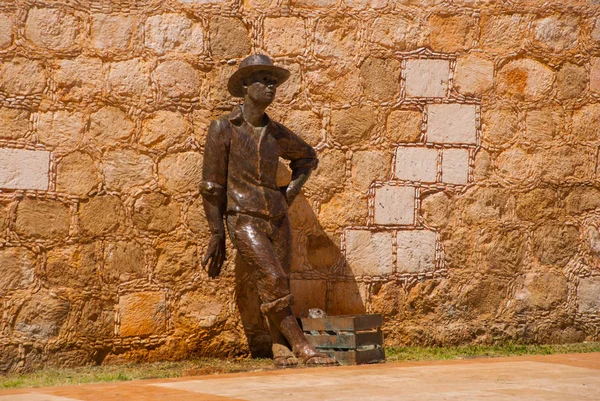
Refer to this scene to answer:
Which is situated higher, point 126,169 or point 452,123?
point 452,123

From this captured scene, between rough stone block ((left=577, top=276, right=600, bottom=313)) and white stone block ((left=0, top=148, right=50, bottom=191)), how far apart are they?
3.88 meters

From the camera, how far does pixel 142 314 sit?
21.6 feet

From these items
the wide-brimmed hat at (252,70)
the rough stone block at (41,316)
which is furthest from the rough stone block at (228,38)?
the rough stone block at (41,316)

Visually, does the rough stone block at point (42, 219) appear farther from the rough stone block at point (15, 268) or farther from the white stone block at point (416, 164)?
the white stone block at point (416, 164)

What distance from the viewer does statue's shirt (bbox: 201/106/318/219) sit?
6.34 metres

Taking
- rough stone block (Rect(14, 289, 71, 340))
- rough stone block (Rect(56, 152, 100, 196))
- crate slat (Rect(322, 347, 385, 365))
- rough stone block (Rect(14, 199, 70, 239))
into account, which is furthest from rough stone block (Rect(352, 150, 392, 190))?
rough stone block (Rect(14, 289, 71, 340))

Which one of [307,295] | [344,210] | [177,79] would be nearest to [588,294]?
[344,210]

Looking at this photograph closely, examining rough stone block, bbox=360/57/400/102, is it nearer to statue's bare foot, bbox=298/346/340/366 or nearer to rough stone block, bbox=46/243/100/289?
statue's bare foot, bbox=298/346/340/366

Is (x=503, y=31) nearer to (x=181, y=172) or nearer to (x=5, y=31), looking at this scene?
(x=181, y=172)

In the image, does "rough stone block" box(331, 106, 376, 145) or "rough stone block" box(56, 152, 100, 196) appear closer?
"rough stone block" box(56, 152, 100, 196)

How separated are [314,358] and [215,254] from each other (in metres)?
0.93

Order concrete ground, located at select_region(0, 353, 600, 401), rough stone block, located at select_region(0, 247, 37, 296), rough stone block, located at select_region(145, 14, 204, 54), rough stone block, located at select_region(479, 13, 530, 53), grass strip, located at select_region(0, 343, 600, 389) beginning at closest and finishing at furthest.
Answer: concrete ground, located at select_region(0, 353, 600, 401)
grass strip, located at select_region(0, 343, 600, 389)
rough stone block, located at select_region(0, 247, 37, 296)
rough stone block, located at select_region(145, 14, 204, 54)
rough stone block, located at select_region(479, 13, 530, 53)

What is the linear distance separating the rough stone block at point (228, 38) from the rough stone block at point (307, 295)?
1.63 m

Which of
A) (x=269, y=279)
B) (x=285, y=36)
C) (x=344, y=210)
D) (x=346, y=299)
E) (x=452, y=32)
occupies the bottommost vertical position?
(x=346, y=299)
